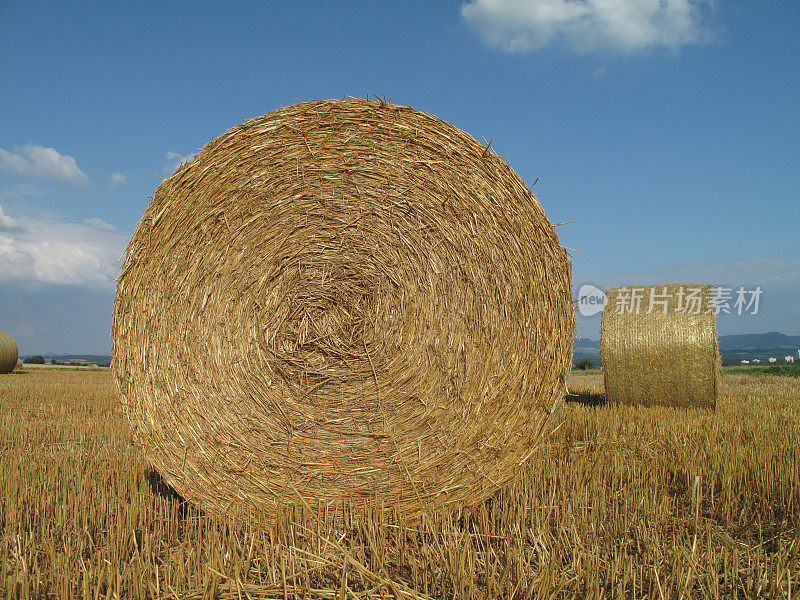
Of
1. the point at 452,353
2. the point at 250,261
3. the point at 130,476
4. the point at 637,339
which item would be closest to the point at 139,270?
the point at 250,261

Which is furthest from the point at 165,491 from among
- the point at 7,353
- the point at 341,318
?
the point at 7,353

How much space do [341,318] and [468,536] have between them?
1.37 m

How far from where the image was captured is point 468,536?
280cm

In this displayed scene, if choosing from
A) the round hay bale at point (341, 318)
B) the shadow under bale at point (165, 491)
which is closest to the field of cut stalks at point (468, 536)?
the shadow under bale at point (165, 491)

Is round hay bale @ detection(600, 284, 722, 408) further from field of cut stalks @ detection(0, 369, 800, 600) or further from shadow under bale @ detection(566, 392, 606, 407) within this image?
field of cut stalks @ detection(0, 369, 800, 600)

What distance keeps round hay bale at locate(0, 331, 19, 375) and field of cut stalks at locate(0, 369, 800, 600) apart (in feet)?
47.5

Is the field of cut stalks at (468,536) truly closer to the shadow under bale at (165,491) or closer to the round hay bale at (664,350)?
the shadow under bale at (165,491)

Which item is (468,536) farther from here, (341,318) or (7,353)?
(7,353)

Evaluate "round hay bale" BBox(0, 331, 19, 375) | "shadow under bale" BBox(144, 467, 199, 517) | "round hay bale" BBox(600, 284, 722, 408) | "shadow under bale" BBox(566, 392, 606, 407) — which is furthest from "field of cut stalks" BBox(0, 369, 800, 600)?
"round hay bale" BBox(0, 331, 19, 375)

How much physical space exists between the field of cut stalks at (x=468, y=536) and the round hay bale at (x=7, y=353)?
14.5m

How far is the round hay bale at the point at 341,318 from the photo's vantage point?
130 inches

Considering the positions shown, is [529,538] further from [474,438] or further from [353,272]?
[353,272]

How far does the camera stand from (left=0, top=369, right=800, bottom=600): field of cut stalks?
240cm

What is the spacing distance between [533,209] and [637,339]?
191 inches
